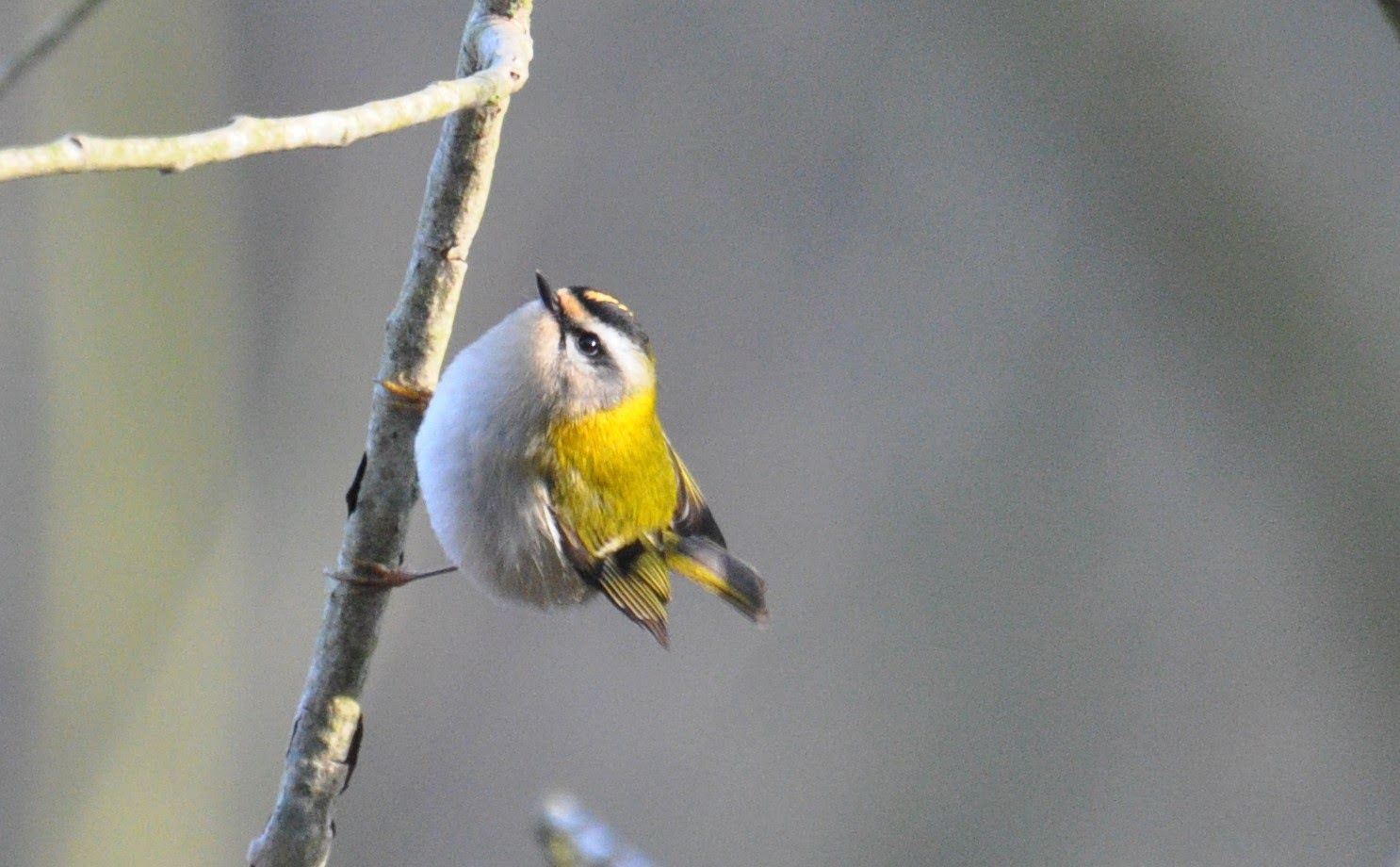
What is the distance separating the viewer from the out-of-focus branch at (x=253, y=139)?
0.52 metres

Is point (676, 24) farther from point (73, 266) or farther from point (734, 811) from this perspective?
point (734, 811)

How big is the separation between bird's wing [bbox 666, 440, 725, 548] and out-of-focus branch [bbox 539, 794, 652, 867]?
0.83 meters

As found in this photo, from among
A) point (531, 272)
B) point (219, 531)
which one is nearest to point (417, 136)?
point (531, 272)

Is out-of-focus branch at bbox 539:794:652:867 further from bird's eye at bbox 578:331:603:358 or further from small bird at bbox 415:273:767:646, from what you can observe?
bird's eye at bbox 578:331:603:358

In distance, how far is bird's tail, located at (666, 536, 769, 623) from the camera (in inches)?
68.6

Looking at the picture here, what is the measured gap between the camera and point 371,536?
1.12 metres

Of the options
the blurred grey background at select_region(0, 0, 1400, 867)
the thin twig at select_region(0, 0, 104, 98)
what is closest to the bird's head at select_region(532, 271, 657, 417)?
the thin twig at select_region(0, 0, 104, 98)

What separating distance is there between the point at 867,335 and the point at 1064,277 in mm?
588

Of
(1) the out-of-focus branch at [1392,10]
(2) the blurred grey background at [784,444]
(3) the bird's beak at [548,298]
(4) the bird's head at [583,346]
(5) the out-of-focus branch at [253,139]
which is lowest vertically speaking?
(2) the blurred grey background at [784,444]

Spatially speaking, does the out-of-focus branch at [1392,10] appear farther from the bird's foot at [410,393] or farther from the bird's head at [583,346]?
the bird's head at [583,346]

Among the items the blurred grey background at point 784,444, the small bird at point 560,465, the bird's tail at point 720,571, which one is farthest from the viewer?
the blurred grey background at point 784,444

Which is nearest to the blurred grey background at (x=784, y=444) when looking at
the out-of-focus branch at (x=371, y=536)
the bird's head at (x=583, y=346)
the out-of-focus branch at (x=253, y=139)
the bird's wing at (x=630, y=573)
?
the bird's wing at (x=630, y=573)

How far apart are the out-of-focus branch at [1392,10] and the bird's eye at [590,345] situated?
1127 millimetres

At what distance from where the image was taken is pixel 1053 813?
340 centimetres
